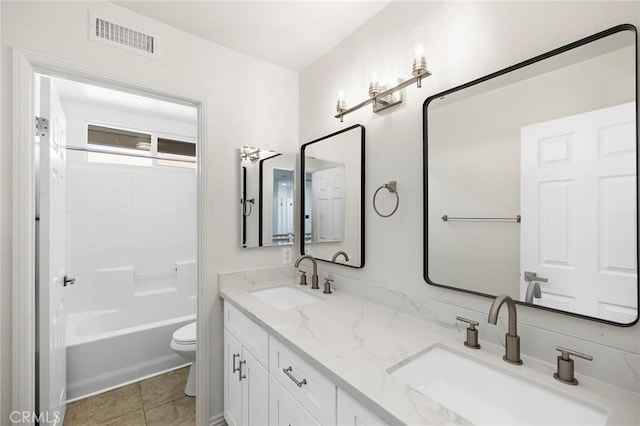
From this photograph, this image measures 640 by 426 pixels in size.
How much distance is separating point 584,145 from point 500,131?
0.25m

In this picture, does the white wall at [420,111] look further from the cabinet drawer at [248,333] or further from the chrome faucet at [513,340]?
the cabinet drawer at [248,333]

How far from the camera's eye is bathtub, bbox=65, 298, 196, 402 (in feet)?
6.95

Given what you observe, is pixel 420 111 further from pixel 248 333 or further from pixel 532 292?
pixel 248 333

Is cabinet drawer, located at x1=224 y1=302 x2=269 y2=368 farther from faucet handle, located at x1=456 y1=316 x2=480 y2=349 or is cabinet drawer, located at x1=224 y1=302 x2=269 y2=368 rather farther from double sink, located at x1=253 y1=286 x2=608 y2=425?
faucet handle, located at x1=456 y1=316 x2=480 y2=349

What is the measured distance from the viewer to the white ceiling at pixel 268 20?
1488mm

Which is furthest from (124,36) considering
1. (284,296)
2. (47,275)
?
(284,296)

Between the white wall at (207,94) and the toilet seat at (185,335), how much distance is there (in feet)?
1.65

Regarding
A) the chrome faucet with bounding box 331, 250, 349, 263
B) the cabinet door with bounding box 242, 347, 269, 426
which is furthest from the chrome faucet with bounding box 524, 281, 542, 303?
the cabinet door with bounding box 242, 347, 269, 426

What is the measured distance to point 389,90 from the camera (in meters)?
1.38

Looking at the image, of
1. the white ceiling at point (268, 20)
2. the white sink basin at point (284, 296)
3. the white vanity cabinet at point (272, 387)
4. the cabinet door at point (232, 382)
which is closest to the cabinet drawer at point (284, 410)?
the white vanity cabinet at point (272, 387)

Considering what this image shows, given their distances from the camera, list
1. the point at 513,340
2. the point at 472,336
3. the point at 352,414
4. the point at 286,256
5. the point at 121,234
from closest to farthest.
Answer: the point at 352,414 < the point at 513,340 < the point at 472,336 < the point at 286,256 < the point at 121,234

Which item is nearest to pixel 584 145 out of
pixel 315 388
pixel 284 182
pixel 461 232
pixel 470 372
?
pixel 461 232

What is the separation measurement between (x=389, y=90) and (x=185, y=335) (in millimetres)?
2274

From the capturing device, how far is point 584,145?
2.79ft
